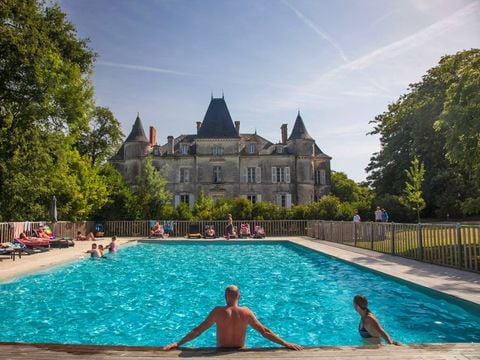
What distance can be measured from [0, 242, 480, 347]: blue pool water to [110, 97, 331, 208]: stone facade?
26657 mm

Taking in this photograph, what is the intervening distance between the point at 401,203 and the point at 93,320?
27208mm

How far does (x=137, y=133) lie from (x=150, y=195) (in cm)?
1202

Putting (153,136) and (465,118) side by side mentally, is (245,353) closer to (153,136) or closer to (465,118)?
(465,118)

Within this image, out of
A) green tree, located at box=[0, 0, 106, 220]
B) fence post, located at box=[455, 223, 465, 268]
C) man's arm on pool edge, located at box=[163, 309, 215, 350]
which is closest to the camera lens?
man's arm on pool edge, located at box=[163, 309, 215, 350]

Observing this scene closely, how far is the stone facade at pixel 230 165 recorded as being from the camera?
1628 inches

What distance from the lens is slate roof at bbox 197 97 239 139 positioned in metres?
41.6

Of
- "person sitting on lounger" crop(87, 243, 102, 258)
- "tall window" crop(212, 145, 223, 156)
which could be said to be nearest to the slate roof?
"tall window" crop(212, 145, 223, 156)

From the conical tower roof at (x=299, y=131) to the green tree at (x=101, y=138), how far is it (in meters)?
19.3

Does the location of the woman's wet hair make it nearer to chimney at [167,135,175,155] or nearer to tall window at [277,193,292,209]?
tall window at [277,193,292,209]

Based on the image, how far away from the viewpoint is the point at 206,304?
8.94 m

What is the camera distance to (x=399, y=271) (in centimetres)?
1012

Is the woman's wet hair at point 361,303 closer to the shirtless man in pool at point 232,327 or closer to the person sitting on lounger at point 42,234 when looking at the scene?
the shirtless man in pool at point 232,327

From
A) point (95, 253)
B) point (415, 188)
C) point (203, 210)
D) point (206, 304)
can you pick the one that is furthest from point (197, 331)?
point (203, 210)

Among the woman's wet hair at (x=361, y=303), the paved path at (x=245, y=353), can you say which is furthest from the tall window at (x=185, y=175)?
the paved path at (x=245, y=353)
